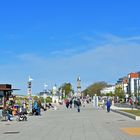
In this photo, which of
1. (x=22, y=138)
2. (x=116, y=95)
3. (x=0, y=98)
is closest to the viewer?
(x=22, y=138)

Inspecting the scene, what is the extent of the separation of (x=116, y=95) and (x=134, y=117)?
440 ft

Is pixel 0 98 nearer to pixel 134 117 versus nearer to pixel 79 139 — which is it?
pixel 134 117

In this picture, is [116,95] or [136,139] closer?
[136,139]

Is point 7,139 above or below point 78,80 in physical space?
below

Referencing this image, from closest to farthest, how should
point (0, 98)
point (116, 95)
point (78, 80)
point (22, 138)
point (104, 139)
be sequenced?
1. point (104, 139)
2. point (22, 138)
3. point (0, 98)
4. point (78, 80)
5. point (116, 95)

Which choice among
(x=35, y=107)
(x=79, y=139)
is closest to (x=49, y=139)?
(x=79, y=139)

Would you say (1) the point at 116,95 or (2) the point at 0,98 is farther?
(1) the point at 116,95

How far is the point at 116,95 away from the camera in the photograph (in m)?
170

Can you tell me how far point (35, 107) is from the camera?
45.8m

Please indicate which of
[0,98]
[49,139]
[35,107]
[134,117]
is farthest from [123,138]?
[0,98]

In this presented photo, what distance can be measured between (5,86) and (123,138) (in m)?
35.7

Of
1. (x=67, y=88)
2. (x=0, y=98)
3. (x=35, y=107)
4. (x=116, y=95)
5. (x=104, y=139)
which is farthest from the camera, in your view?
(x=67, y=88)

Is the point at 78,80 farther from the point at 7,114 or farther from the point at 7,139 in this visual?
the point at 7,139

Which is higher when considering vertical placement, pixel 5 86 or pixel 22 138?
pixel 5 86
